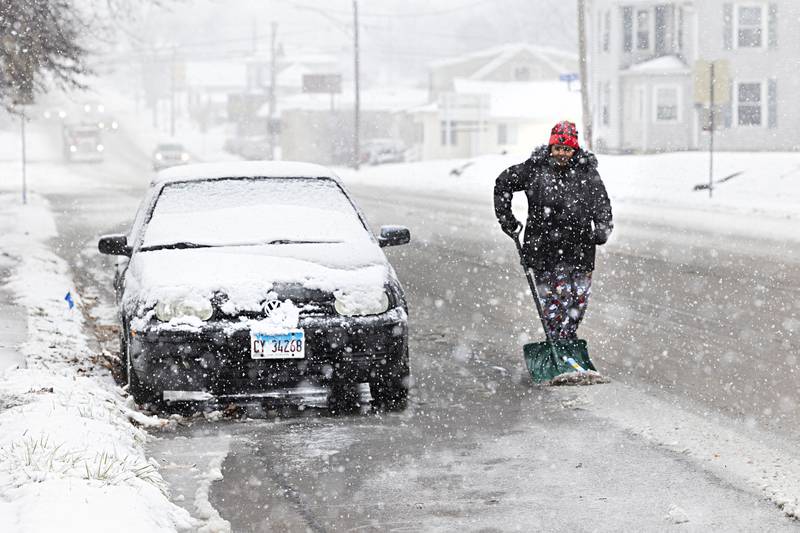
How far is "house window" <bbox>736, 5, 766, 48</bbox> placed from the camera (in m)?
43.9

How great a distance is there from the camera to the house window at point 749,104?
4422 centimetres

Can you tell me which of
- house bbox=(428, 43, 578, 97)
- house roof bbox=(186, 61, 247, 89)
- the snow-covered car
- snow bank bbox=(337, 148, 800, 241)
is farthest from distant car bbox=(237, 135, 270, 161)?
the snow-covered car

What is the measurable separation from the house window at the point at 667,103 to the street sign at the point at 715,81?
1774 cm

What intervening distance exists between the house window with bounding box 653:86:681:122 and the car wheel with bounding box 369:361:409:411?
40.9m

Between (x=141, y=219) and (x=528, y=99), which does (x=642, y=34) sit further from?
(x=141, y=219)

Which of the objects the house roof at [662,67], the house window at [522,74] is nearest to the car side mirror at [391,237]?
the house roof at [662,67]

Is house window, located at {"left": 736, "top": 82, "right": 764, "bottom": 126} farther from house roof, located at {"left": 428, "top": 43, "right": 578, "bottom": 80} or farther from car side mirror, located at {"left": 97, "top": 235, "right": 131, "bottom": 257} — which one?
house roof, located at {"left": 428, "top": 43, "right": 578, "bottom": 80}

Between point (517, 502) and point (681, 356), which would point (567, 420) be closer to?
point (517, 502)

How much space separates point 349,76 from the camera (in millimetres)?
187750

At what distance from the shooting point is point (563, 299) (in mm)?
8336

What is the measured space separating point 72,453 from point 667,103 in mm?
43639

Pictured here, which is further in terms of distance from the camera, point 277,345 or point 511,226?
point 511,226

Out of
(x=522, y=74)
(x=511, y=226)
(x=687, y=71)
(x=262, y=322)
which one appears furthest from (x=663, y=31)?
(x=262, y=322)

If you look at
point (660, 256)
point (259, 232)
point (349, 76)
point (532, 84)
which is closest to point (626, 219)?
point (660, 256)
